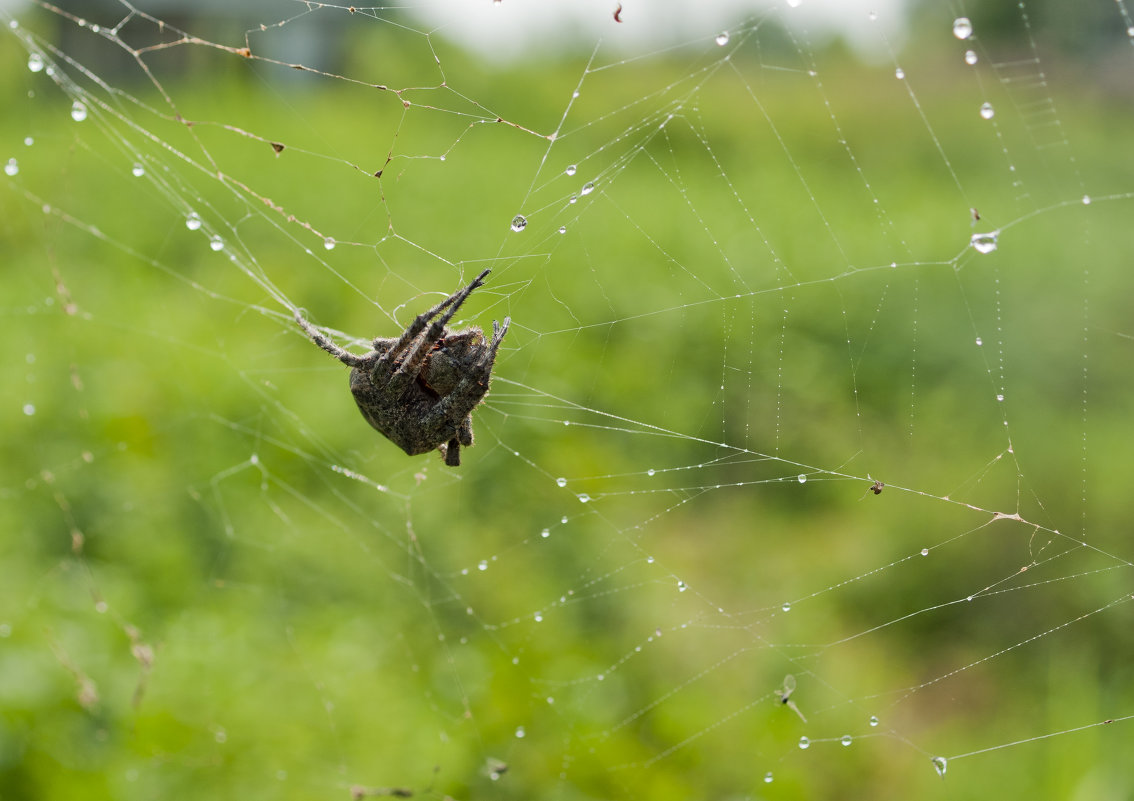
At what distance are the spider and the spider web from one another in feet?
1.04

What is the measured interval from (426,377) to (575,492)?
2.91 meters

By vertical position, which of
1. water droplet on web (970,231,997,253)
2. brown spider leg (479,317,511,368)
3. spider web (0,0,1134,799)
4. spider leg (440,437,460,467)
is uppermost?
brown spider leg (479,317,511,368)

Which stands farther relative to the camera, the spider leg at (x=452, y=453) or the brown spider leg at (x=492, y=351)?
the spider leg at (x=452, y=453)

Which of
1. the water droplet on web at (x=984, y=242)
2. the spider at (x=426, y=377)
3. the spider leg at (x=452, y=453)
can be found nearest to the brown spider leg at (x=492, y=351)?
the spider at (x=426, y=377)

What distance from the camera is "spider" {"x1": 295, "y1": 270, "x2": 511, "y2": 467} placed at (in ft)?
5.65

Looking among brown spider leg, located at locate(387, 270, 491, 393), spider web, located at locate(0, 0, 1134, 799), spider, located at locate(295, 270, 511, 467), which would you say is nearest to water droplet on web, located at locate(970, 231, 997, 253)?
spider web, located at locate(0, 0, 1134, 799)

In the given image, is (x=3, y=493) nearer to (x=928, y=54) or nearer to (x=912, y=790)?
(x=912, y=790)

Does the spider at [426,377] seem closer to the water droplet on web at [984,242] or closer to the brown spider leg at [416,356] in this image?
the brown spider leg at [416,356]

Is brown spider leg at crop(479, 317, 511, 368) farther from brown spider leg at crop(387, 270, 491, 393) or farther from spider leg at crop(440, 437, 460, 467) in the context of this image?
spider leg at crop(440, 437, 460, 467)

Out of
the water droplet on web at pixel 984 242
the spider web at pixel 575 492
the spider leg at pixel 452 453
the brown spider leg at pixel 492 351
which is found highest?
the brown spider leg at pixel 492 351

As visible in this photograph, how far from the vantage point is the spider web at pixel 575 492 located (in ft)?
9.93

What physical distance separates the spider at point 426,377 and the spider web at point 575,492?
1.04 feet

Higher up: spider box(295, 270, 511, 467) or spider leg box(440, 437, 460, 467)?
spider box(295, 270, 511, 467)

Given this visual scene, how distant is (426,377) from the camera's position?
5.76 ft
